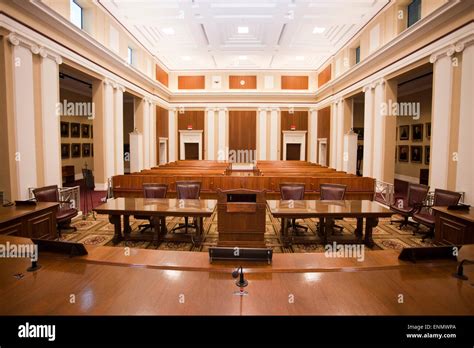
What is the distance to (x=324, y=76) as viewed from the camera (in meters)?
16.7

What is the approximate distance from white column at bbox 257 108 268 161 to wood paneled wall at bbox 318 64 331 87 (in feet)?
12.1

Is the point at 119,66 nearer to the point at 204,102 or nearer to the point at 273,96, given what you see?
the point at 204,102

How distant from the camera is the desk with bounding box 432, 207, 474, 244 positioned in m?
4.24

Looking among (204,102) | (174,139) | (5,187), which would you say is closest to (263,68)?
(204,102)

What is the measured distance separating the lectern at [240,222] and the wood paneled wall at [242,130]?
48.6 feet

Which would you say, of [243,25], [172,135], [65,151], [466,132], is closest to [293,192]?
[466,132]

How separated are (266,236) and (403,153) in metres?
12.5

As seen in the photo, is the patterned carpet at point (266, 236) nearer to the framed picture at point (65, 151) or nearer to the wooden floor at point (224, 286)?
the wooden floor at point (224, 286)

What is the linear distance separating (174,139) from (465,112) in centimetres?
1575

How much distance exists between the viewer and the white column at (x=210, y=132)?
1878 cm

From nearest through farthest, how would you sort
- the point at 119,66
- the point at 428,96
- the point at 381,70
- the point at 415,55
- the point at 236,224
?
the point at 236,224 < the point at 415,55 < the point at 381,70 < the point at 119,66 < the point at 428,96

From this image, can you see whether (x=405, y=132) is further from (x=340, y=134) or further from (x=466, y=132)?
Result: (x=466, y=132)

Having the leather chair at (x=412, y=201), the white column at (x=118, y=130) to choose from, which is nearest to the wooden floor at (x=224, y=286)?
the leather chair at (x=412, y=201)

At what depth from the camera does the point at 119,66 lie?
11414 mm
